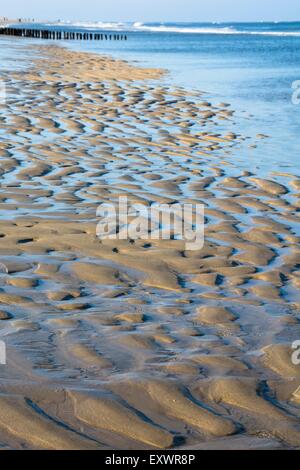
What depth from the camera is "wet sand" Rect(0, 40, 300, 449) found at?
3.31 metres

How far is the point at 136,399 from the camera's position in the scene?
3510 millimetres

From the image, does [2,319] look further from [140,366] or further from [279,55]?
[279,55]

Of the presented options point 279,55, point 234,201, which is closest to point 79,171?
point 234,201

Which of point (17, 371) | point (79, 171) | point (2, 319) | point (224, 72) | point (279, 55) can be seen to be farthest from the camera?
point (279, 55)

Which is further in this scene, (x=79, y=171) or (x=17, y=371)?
(x=79, y=171)

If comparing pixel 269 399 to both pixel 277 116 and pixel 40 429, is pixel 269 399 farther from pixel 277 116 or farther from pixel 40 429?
pixel 277 116

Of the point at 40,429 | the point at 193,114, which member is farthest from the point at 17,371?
the point at 193,114

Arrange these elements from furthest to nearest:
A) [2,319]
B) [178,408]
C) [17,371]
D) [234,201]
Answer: [234,201] → [2,319] → [17,371] → [178,408]

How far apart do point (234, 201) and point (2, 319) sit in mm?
3613

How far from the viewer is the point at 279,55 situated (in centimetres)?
3794

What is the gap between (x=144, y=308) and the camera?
4.63 meters

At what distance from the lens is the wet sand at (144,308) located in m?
3.31

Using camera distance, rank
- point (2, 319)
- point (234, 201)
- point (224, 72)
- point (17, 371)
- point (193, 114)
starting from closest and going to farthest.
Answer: point (17, 371) < point (2, 319) < point (234, 201) < point (193, 114) < point (224, 72)

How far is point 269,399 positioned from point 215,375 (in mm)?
332
